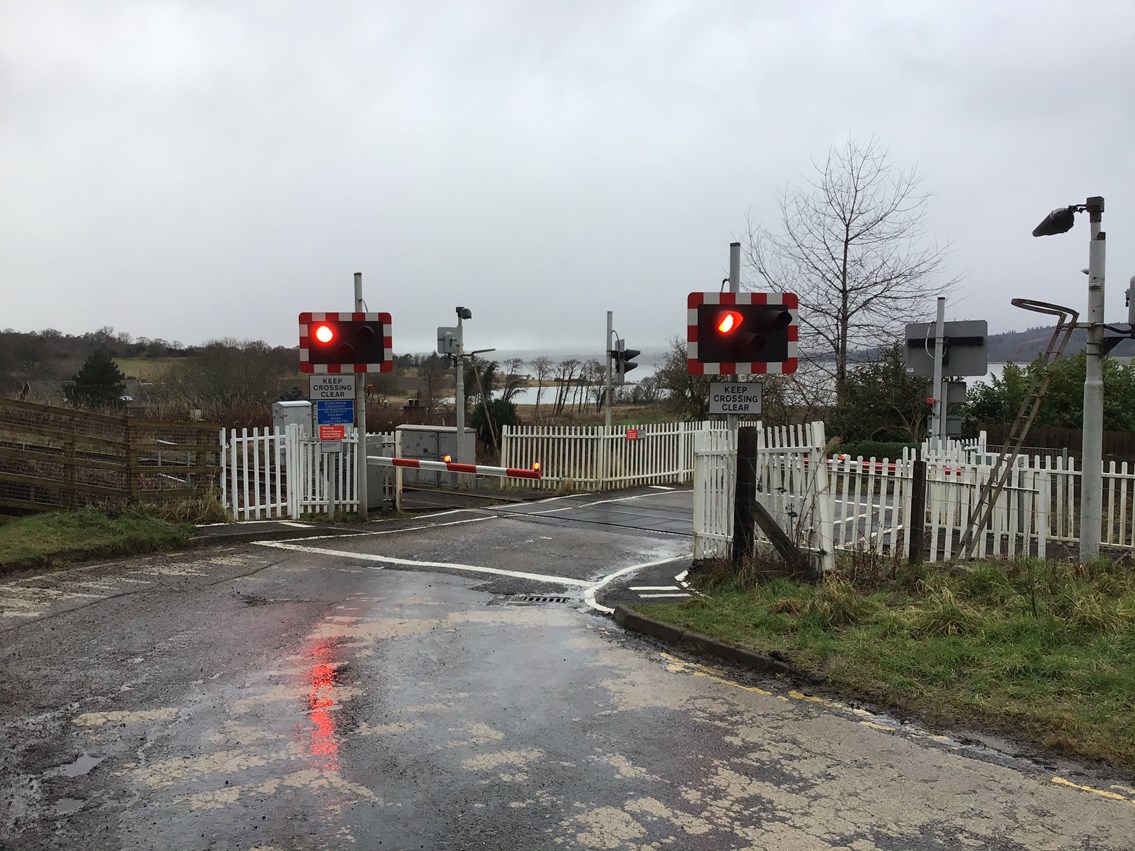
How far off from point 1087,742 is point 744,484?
4200 mm

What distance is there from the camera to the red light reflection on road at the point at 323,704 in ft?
16.0

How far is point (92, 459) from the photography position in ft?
40.1

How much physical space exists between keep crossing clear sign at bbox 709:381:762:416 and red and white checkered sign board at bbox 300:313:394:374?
5817mm

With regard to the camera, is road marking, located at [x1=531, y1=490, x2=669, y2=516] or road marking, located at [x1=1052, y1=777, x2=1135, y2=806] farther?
road marking, located at [x1=531, y1=490, x2=669, y2=516]

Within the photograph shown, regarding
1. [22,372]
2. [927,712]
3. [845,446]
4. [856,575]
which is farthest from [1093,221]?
[22,372]

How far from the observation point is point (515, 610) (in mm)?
8414

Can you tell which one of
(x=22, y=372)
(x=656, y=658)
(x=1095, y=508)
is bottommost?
(x=656, y=658)

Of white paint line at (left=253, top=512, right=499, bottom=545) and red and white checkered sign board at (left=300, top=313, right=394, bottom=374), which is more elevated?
red and white checkered sign board at (left=300, top=313, right=394, bottom=374)

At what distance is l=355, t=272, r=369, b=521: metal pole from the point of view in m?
14.0

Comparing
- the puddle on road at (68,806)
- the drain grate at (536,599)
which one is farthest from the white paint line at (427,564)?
the puddle on road at (68,806)

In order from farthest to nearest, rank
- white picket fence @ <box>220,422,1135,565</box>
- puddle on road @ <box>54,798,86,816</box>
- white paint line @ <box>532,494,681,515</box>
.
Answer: white paint line @ <box>532,494,681,515</box>, white picket fence @ <box>220,422,1135,565</box>, puddle on road @ <box>54,798,86,816</box>

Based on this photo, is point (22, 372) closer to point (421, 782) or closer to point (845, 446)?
point (845, 446)

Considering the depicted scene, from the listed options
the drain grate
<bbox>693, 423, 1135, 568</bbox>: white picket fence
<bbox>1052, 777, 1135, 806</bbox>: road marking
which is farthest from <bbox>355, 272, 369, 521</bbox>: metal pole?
<bbox>1052, 777, 1135, 806</bbox>: road marking

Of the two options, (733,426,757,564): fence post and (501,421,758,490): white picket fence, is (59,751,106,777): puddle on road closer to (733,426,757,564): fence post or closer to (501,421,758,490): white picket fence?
(733,426,757,564): fence post
